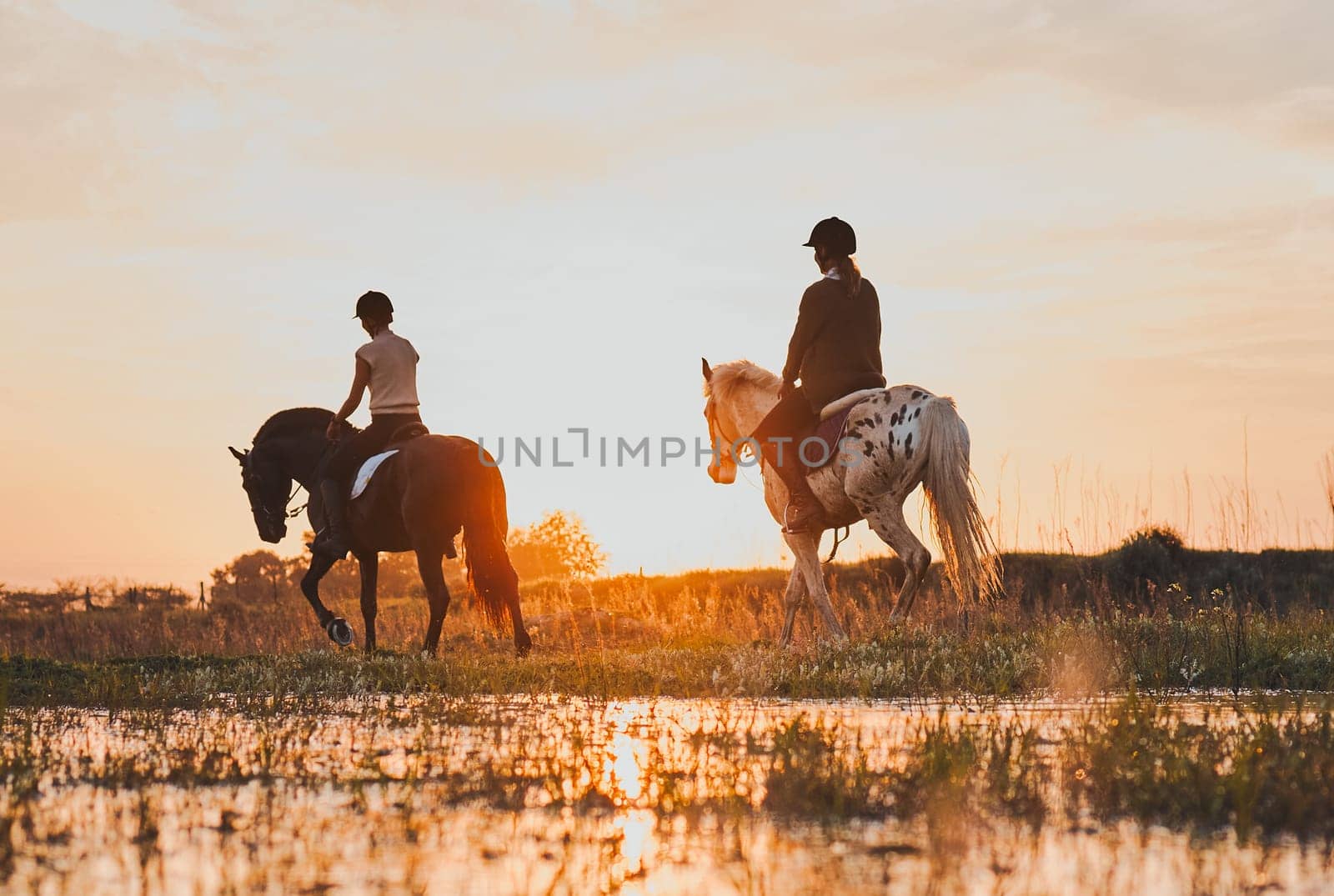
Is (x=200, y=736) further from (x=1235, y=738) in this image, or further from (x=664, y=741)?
(x=1235, y=738)

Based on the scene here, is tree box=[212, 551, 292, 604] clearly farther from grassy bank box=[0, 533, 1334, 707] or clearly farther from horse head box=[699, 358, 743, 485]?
horse head box=[699, 358, 743, 485]

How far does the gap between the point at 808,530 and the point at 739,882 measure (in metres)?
9.42

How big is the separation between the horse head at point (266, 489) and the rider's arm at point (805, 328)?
19.2 ft

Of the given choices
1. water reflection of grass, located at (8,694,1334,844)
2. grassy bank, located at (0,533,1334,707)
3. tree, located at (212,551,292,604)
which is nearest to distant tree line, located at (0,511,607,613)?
tree, located at (212,551,292,604)

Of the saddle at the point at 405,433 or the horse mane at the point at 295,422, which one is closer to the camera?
the saddle at the point at 405,433

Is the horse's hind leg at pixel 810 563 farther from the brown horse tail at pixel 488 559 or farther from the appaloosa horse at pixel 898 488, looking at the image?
the brown horse tail at pixel 488 559

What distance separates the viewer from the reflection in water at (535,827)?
3312mm

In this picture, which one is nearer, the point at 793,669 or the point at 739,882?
the point at 739,882

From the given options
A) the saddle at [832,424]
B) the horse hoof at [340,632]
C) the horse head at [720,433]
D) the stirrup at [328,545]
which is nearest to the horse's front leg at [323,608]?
the horse hoof at [340,632]

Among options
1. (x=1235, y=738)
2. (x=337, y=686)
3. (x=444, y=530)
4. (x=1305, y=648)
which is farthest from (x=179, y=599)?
(x=1235, y=738)

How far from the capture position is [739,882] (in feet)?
10.7

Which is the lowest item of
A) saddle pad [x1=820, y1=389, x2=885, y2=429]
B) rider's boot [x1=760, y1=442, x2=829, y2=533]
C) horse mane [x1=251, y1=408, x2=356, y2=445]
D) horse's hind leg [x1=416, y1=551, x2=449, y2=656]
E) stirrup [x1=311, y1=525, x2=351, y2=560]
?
horse's hind leg [x1=416, y1=551, x2=449, y2=656]

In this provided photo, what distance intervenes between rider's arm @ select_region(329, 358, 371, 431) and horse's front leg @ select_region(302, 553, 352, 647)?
141cm

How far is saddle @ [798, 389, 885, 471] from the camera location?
1188 centimetres
